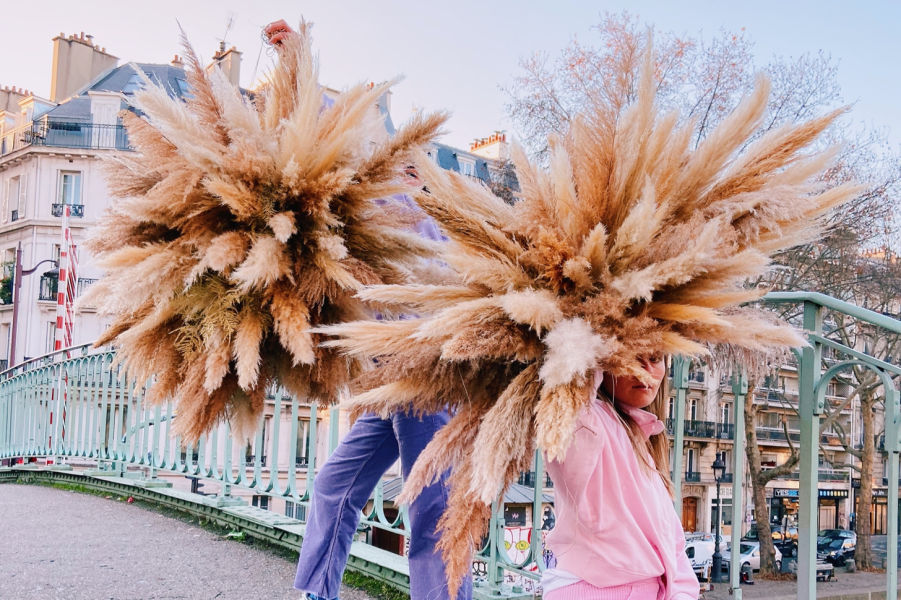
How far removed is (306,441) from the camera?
5.93 m

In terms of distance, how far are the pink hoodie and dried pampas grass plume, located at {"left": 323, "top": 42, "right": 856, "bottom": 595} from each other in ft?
0.46

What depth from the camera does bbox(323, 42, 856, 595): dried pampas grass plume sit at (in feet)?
5.12

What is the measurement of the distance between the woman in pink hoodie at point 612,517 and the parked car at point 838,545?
29.8 metres

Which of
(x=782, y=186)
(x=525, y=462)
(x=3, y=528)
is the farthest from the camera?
(x=3, y=528)

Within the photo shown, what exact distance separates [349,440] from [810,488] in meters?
1.61

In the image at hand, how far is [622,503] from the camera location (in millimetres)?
1730

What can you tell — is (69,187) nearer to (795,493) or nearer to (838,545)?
(838,545)

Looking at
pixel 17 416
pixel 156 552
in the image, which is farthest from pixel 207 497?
pixel 17 416

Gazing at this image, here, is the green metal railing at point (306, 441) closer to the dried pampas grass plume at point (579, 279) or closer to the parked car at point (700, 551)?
the dried pampas grass plume at point (579, 279)

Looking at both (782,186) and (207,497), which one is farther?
(207,497)

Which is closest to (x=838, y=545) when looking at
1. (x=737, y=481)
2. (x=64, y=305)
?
(x=64, y=305)

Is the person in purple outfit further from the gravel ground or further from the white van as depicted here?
the white van

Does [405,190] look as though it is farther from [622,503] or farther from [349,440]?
[349,440]

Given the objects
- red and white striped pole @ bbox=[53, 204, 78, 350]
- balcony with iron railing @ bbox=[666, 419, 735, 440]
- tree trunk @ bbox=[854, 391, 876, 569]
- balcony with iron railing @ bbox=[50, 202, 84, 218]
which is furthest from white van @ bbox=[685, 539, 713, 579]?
balcony with iron railing @ bbox=[50, 202, 84, 218]
